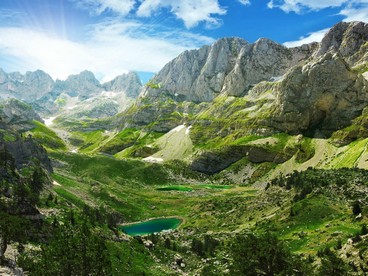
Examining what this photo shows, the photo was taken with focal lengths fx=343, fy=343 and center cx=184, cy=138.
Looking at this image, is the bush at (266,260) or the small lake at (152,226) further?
the small lake at (152,226)

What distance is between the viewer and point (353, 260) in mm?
45594

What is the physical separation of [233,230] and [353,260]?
192ft

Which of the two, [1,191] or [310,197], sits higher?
[1,191]

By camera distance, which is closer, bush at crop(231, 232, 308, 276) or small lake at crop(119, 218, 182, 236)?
bush at crop(231, 232, 308, 276)

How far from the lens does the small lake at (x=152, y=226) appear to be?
12562cm

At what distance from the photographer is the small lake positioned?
125625 mm

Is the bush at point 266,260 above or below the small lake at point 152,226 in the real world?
above

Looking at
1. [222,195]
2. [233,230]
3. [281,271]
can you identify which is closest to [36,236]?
[281,271]

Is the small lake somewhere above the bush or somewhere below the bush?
below

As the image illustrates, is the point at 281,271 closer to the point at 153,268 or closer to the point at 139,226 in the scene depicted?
the point at 153,268

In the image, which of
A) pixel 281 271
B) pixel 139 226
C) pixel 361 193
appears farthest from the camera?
pixel 139 226

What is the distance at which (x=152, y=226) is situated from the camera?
438ft

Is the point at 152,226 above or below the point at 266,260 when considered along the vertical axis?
below

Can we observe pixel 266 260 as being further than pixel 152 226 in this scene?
No
